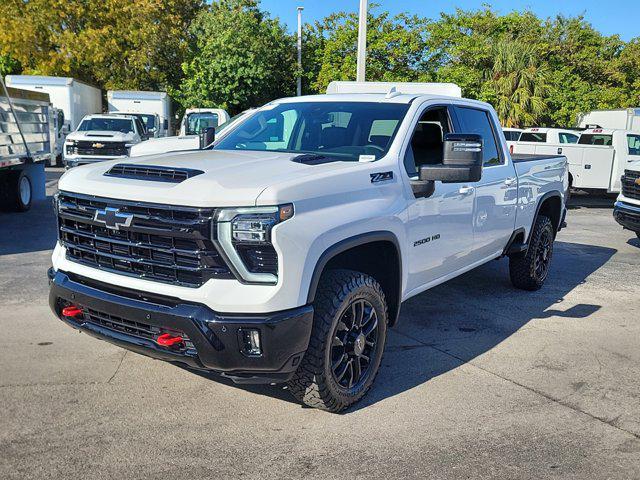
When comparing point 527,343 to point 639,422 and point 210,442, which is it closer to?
point 639,422

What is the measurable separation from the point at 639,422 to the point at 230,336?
259 cm

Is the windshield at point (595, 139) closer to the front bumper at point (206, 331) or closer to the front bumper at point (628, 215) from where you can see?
the front bumper at point (628, 215)

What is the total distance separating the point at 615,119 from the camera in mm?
25031

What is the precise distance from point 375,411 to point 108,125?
16.3 metres

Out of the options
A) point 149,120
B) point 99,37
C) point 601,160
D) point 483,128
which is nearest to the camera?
point 483,128

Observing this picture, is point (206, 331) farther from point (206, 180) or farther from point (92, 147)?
point (92, 147)

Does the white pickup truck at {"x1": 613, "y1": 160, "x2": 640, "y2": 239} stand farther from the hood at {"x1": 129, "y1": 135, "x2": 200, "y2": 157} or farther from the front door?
the hood at {"x1": 129, "y1": 135, "x2": 200, "y2": 157}

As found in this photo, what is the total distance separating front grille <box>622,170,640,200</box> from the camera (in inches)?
375

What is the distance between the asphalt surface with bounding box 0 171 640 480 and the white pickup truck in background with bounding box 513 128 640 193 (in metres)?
10.5

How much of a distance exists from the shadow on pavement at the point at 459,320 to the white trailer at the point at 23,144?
7.30m

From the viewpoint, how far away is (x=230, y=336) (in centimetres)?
325

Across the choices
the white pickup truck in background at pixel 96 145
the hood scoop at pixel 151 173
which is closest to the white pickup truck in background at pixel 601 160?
the white pickup truck in background at pixel 96 145

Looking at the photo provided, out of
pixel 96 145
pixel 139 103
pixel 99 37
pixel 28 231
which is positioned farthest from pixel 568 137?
pixel 99 37

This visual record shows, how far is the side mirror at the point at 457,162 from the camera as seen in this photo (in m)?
4.16
